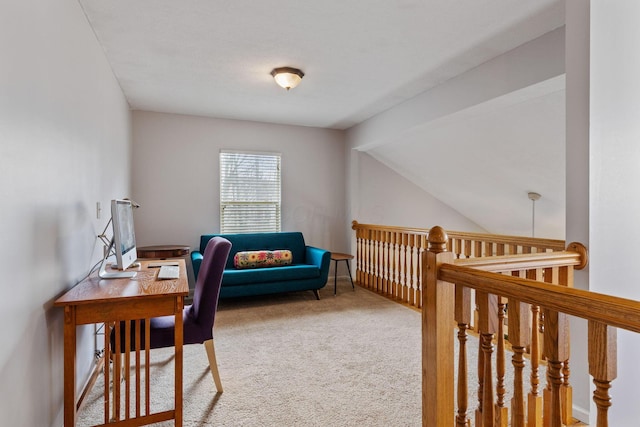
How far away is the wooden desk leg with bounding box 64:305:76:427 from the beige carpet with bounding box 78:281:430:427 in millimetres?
356

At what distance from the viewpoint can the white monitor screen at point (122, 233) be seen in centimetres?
192

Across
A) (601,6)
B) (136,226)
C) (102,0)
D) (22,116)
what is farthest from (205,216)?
(601,6)

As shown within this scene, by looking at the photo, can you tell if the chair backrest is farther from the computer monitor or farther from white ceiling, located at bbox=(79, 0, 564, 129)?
white ceiling, located at bbox=(79, 0, 564, 129)

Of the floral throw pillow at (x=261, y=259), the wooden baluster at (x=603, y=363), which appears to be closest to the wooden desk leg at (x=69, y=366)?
the wooden baluster at (x=603, y=363)

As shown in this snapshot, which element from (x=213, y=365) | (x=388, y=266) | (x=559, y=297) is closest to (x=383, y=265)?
(x=388, y=266)

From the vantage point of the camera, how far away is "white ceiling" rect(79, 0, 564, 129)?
221 centimetres

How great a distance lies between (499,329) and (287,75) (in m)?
2.64

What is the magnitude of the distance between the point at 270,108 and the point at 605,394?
4119mm

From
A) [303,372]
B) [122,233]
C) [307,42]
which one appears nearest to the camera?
[122,233]

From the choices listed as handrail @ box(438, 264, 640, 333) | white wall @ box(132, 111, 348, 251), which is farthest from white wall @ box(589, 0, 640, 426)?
white wall @ box(132, 111, 348, 251)

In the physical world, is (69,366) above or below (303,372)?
above

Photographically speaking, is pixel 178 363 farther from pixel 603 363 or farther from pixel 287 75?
pixel 287 75

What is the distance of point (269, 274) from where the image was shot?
163 inches

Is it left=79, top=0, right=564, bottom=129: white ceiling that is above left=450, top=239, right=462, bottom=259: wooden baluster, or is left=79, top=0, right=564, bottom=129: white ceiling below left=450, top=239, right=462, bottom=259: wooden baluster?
above
